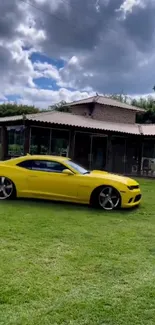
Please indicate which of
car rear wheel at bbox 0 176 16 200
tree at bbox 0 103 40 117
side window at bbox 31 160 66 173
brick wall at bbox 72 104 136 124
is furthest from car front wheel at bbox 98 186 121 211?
tree at bbox 0 103 40 117

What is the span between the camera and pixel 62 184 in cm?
970

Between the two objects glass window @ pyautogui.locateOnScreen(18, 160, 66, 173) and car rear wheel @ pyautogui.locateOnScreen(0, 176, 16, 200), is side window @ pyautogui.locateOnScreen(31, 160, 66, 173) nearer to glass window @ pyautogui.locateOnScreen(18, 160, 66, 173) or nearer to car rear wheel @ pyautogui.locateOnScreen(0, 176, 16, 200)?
glass window @ pyautogui.locateOnScreen(18, 160, 66, 173)

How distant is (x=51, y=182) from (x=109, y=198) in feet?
5.41

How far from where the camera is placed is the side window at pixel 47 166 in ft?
32.8

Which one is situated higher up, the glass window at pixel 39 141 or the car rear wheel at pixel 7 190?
the glass window at pixel 39 141

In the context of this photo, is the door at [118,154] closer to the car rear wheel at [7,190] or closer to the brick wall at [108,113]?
the brick wall at [108,113]

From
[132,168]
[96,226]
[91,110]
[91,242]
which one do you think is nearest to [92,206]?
[96,226]

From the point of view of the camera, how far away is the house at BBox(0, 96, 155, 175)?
1988cm

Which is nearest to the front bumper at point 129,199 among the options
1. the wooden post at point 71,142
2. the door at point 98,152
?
the wooden post at point 71,142

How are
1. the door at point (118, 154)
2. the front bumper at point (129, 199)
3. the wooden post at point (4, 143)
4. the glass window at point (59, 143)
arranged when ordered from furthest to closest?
the door at point (118, 154) → the wooden post at point (4, 143) → the glass window at point (59, 143) → the front bumper at point (129, 199)

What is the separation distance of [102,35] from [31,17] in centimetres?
333

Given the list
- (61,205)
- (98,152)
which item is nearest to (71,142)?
(98,152)

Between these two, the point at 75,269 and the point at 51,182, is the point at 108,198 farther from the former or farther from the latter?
the point at 75,269

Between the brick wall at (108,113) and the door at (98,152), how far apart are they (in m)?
2.65
